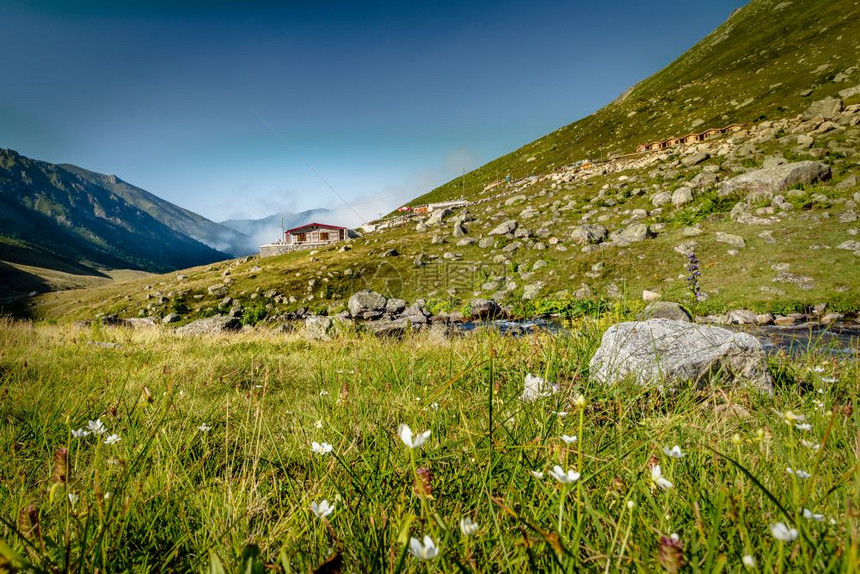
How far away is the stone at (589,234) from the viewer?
78.6 feet

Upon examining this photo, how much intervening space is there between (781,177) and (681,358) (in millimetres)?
25076

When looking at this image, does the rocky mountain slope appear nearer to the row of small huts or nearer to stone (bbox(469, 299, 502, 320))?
stone (bbox(469, 299, 502, 320))

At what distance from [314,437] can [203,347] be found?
32.8ft

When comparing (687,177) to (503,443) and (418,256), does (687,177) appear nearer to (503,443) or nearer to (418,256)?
(418,256)

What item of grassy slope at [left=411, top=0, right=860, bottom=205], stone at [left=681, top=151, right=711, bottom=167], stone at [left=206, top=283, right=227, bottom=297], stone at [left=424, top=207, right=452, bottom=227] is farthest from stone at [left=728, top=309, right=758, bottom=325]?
grassy slope at [left=411, top=0, right=860, bottom=205]

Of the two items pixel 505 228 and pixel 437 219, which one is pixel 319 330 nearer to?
pixel 505 228

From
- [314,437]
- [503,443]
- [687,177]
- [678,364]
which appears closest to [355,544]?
[503,443]

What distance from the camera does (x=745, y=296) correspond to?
1465 cm

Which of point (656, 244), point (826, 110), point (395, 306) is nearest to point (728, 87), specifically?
point (826, 110)

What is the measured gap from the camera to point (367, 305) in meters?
24.9

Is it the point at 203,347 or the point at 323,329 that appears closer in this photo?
the point at 203,347

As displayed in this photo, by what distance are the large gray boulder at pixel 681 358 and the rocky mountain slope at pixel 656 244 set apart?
40.0 inches

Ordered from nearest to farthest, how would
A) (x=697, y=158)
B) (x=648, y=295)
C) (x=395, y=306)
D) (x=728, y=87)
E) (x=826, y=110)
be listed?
(x=648, y=295) → (x=395, y=306) → (x=826, y=110) → (x=697, y=158) → (x=728, y=87)

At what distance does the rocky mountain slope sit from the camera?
1523cm
